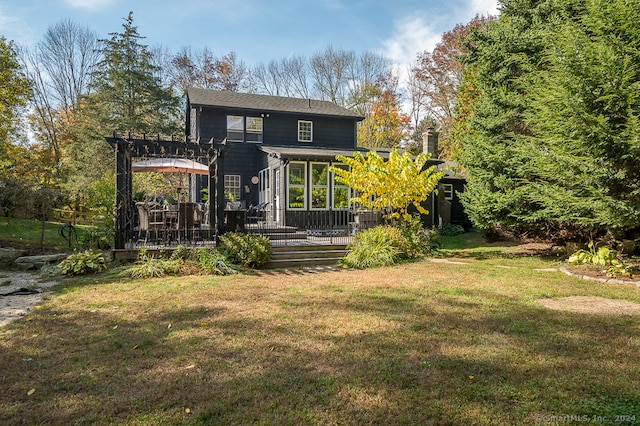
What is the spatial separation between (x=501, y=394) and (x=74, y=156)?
85.8ft

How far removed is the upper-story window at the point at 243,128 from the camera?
691 inches

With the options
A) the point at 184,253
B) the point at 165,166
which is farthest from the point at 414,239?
the point at 165,166

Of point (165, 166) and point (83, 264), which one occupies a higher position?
point (165, 166)

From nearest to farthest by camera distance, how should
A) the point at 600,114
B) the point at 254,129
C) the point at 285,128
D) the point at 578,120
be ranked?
1. the point at 600,114
2. the point at 578,120
3. the point at 254,129
4. the point at 285,128

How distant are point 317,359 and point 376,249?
6344 mm

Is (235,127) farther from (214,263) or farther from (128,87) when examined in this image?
(128,87)

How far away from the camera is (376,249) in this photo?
972 centimetres

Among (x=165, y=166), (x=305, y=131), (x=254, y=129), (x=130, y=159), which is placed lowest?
(x=130, y=159)

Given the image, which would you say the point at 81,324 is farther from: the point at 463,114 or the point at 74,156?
the point at 74,156

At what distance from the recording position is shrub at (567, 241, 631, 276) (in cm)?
767

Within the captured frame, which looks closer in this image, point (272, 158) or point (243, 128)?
point (272, 158)

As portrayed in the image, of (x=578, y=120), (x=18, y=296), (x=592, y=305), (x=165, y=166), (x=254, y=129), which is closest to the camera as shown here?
(x=592, y=305)

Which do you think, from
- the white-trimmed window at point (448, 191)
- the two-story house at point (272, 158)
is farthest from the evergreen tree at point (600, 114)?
the white-trimmed window at point (448, 191)

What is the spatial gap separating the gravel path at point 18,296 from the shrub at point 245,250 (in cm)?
336
